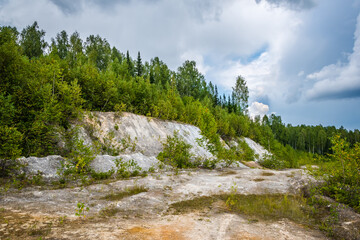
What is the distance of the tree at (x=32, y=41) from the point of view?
206 ft

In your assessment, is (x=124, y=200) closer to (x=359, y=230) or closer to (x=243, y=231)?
(x=243, y=231)

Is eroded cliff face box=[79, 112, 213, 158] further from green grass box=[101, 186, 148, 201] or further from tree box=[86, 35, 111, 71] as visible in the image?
tree box=[86, 35, 111, 71]

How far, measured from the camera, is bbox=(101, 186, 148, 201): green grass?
961 cm

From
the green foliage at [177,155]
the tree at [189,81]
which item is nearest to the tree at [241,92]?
the tree at [189,81]

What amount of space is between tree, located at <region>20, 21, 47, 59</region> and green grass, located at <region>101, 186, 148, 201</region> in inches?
2836

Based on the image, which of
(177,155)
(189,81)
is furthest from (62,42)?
(177,155)

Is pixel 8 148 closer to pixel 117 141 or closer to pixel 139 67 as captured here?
pixel 117 141

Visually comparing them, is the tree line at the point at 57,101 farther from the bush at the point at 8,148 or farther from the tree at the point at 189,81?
the tree at the point at 189,81

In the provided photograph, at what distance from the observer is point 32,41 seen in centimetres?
6819

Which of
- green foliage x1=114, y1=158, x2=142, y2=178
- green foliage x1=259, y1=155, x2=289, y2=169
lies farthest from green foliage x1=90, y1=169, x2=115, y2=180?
green foliage x1=259, y1=155, x2=289, y2=169

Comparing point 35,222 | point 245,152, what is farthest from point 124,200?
point 245,152

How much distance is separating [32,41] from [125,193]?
83.1 meters

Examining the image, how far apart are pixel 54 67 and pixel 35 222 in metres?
16.9

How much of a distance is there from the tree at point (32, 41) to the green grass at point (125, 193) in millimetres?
72036
